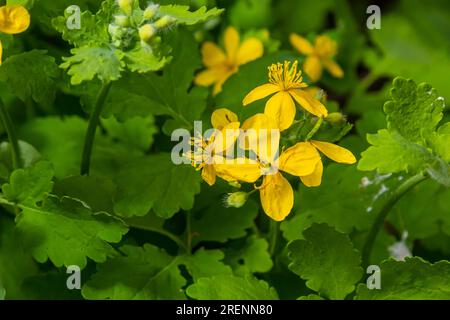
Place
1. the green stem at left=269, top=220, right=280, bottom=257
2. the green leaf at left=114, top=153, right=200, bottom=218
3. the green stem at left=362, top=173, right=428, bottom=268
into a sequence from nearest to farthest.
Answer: the green stem at left=362, top=173, right=428, bottom=268 → the green leaf at left=114, top=153, right=200, bottom=218 → the green stem at left=269, top=220, right=280, bottom=257

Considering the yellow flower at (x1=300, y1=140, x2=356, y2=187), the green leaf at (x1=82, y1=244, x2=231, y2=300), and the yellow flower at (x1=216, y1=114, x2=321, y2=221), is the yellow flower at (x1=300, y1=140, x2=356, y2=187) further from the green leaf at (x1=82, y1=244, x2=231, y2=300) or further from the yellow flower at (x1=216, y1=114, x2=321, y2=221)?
the green leaf at (x1=82, y1=244, x2=231, y2=300)

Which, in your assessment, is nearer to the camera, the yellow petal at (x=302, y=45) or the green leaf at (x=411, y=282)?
the green leaf at (x=411, y=282)

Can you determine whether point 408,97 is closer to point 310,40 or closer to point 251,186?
point 251,186

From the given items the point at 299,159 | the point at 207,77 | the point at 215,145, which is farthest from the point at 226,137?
the point at 207,77

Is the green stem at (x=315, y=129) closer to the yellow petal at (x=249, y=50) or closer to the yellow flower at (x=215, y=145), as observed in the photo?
the yellow flower at (x=215, y=145)

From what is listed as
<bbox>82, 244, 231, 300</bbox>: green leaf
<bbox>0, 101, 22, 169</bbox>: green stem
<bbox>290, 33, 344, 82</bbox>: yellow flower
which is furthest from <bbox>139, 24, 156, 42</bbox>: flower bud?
<bbox>290, 33, 344, 82</bbox>: yellow flower

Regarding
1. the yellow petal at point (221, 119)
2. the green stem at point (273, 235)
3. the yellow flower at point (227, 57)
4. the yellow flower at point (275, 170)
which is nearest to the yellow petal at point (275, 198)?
the yellow flower at point (275, 170)

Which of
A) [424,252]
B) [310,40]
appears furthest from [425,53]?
[424,252]
